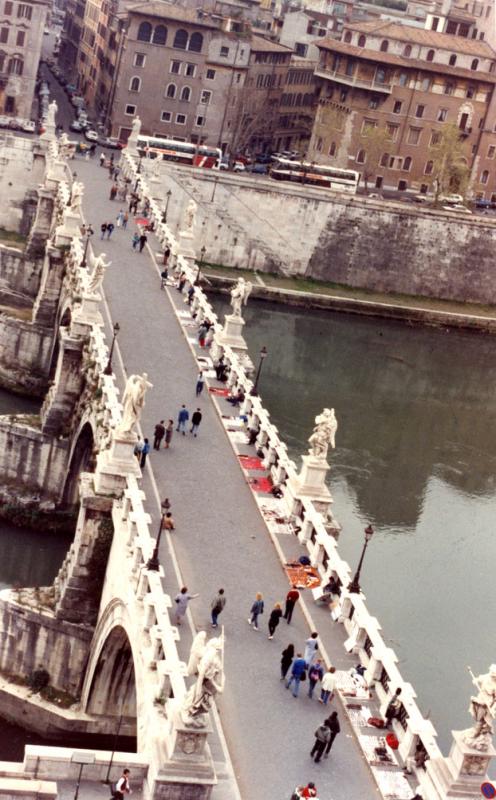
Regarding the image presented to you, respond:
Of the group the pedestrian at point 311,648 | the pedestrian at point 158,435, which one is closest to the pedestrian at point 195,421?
the pedestrian at point 158,435

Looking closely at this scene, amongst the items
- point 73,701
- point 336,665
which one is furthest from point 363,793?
point 73,701

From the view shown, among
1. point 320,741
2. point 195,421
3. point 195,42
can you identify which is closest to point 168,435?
point 195,421

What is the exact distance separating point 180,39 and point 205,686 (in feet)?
284

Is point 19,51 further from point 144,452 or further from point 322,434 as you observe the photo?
point 322,434

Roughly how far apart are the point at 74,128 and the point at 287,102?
2105cm

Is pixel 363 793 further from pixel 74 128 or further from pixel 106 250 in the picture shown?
pixel 74 128

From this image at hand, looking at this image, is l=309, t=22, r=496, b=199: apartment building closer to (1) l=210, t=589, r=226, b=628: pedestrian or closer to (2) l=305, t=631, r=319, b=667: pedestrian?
(1) l=210, t=589, r=226, b=628: pedestrian

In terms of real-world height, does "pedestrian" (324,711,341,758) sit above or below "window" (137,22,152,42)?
below

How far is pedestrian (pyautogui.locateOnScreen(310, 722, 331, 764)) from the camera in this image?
1100 inches

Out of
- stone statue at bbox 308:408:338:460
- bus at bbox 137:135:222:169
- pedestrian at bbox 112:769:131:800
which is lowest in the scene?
pedestrian at bbox 112:769:131:800

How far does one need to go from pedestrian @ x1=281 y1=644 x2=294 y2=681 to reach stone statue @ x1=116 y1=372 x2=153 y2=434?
8991 millimetres

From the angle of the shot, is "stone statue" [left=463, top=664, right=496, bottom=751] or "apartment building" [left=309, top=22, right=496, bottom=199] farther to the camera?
"apartment building" [left=309, top=22, right=496, bottom=199]

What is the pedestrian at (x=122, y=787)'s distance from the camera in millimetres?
26172

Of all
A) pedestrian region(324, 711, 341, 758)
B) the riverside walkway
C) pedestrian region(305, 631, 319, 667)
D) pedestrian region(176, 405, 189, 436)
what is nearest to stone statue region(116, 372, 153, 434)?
the riverside walkway
